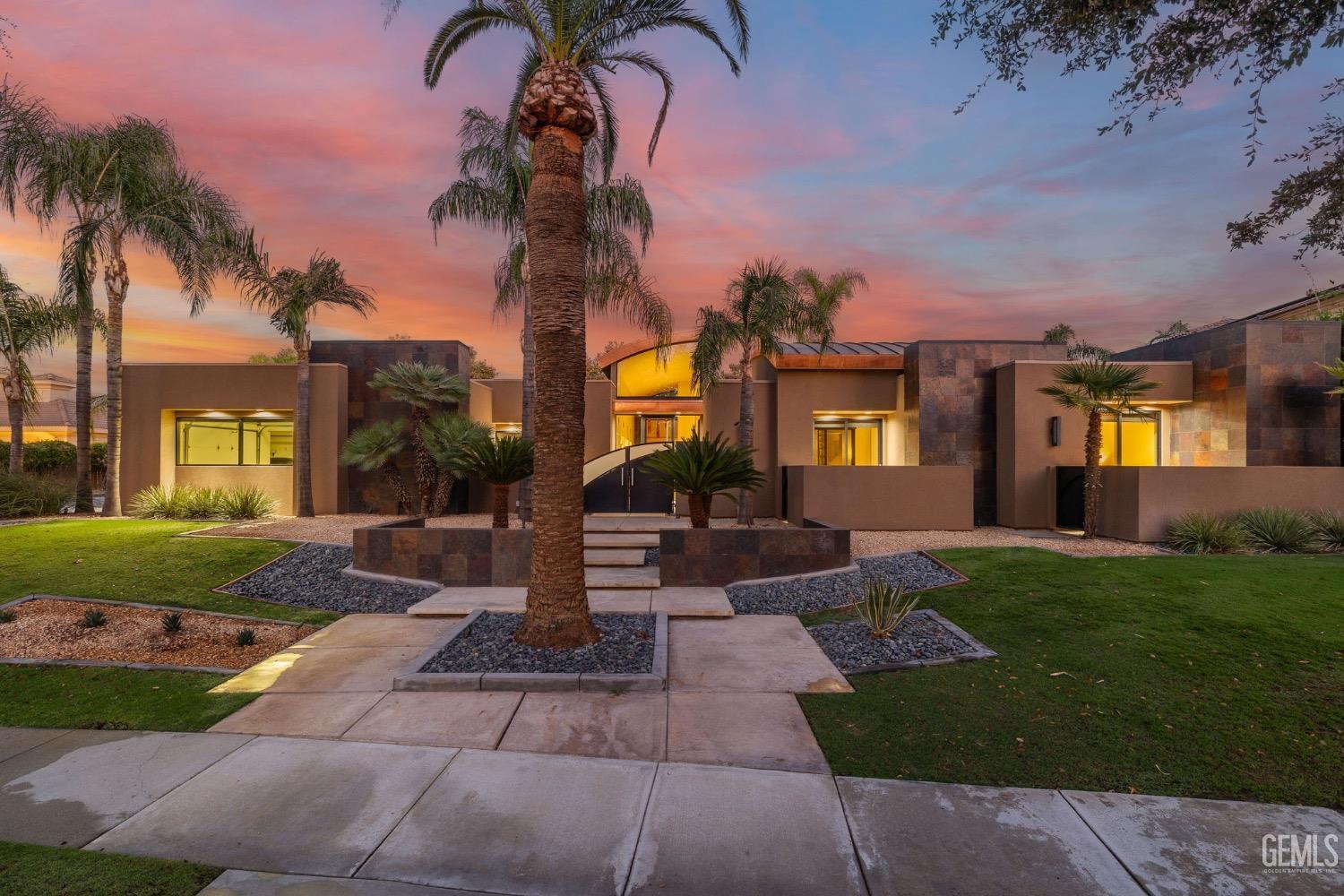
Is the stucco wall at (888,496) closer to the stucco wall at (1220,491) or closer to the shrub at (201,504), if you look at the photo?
the stucco wall at (1220,491)

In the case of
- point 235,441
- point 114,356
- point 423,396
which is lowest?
point 235,441

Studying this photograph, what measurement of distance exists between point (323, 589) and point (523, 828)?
7140 mm

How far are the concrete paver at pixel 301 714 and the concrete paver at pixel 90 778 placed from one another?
216 mm

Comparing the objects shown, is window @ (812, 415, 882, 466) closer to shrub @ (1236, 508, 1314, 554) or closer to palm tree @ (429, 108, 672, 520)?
palm tree @ (429, 108, 672, 520)

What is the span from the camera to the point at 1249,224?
502cm

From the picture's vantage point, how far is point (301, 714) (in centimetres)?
459

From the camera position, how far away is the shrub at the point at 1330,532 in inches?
412

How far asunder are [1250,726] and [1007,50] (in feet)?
19.4

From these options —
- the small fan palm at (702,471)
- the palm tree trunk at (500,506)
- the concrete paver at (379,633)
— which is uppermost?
the small fan palm at (702,471)

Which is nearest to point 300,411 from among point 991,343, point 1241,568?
point 991,343

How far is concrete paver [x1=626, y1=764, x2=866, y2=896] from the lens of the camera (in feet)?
8.78

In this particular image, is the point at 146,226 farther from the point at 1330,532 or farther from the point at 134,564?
the point at 1330,532

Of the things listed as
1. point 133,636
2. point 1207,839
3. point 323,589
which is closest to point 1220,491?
point 1207,839

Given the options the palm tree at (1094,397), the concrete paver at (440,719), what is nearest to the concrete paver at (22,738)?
the concrete paver at (440,719)
